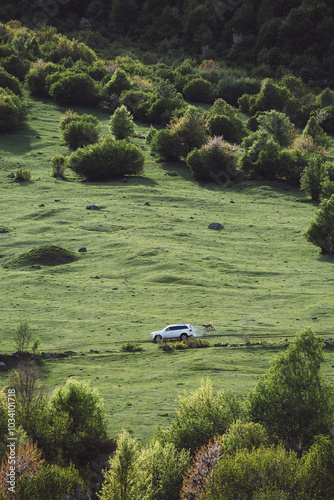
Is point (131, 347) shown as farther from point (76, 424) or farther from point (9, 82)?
point (9, 82)

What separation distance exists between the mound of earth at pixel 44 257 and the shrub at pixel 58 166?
26601 millimetres

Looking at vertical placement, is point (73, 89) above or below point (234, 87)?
Answer: below

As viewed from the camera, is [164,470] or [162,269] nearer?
[164,470]

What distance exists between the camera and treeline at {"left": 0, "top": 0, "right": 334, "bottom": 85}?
153 meters

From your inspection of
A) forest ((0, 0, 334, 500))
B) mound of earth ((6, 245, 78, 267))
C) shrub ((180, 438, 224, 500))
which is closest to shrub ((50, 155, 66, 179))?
forest ((0, 0, 334, 500))

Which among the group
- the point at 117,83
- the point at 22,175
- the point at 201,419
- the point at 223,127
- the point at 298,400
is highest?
the point at 117,83

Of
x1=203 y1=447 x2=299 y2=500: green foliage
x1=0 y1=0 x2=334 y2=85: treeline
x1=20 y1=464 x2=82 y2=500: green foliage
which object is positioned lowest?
x1=20 y1=464 x2=82 y2=500: green foliage

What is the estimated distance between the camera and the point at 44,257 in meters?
48.6

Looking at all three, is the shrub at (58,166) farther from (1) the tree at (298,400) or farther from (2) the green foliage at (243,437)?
(2) the green foliage at (243,437)

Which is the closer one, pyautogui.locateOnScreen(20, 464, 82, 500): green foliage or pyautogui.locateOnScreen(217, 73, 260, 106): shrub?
pyautogui.locateOnScreen(20, 464, 82, 500): green foliage

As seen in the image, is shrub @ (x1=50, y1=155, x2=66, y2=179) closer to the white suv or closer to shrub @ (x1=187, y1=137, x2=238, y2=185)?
shrub @ (x1=187, y1=137, x2=238, y2=185)

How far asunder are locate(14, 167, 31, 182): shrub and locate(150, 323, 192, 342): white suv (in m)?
43.5

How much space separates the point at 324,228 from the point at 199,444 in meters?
34.3

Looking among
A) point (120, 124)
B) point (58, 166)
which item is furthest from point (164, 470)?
point (120, 124)
